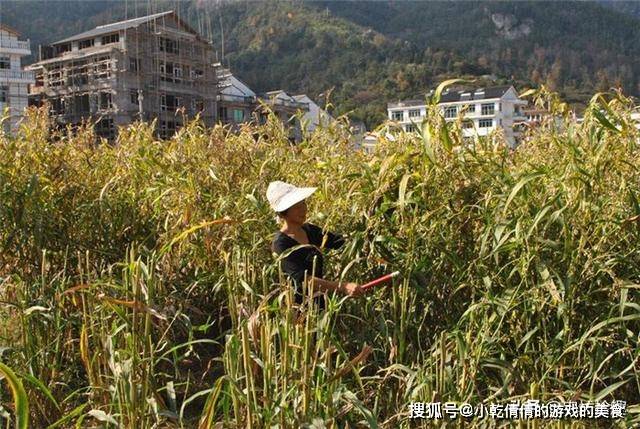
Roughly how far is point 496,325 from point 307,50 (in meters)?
67.0

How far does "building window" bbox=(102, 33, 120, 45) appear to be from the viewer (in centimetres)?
2756

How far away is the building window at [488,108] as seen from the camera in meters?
38.9

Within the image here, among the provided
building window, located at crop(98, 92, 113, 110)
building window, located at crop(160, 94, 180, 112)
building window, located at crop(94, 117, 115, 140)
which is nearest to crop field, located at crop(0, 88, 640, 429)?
building window, located at crop(94, 117, 115, 140)

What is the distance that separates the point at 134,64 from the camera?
26.1m

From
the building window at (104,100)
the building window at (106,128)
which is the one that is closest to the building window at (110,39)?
the building window at (104,100)

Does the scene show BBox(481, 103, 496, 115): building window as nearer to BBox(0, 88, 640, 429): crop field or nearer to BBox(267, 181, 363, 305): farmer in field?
BBox(0, 88, 640, 429): crop field

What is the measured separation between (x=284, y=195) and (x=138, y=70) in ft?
78.8

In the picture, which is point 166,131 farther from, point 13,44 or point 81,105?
point 13,44

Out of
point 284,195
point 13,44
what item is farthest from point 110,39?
point 284,195

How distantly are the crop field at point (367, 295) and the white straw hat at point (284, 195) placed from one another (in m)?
0.15

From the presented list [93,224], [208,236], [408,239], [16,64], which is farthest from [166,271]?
[16,64]

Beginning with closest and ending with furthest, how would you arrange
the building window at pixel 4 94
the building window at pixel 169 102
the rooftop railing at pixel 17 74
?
the building window at pixel 169 102 → the building window at pixel 4 94 → the rooftop railing at pixel 17 74

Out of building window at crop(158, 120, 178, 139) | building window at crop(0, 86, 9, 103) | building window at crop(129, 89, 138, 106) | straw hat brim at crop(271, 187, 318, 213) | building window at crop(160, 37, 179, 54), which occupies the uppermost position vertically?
building window at crop(160, 37, 179, 54)

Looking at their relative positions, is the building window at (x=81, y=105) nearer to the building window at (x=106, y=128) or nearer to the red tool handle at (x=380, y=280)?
the building window at (x=106, y=128)
